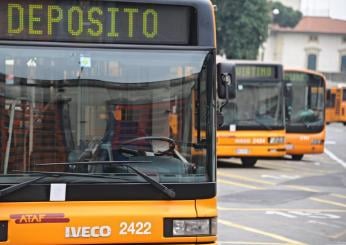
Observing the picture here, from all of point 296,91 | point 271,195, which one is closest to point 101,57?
point 271,195

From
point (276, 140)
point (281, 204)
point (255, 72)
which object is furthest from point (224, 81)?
point (255, 72)

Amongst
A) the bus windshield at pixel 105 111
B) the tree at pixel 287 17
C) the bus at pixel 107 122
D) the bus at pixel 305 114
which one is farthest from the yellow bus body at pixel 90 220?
the tree at pixel 287 17

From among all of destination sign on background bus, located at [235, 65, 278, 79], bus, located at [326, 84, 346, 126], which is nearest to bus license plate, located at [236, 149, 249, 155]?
destination sign on background bus, located at [235, 65, 278, 79]

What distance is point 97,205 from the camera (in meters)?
5.37

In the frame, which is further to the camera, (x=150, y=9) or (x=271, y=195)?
(x=271, y=195)

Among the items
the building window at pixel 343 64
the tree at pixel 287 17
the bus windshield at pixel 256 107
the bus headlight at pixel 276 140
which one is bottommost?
the bus headlight at pixel 276 140

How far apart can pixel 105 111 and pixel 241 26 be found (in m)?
53.6

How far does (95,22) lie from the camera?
217 inches

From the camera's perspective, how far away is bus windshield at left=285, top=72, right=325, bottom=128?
21.5 m

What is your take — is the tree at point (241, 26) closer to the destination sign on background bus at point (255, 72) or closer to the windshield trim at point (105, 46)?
the destination sign on background bus at point (255, 72)

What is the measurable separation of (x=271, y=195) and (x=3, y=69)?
8874 mm

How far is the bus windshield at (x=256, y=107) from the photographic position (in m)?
18.7

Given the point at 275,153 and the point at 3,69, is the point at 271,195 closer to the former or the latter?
the point at 275,153

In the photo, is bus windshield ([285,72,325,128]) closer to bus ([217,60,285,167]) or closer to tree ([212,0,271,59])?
bus ([217,60,285,167])
